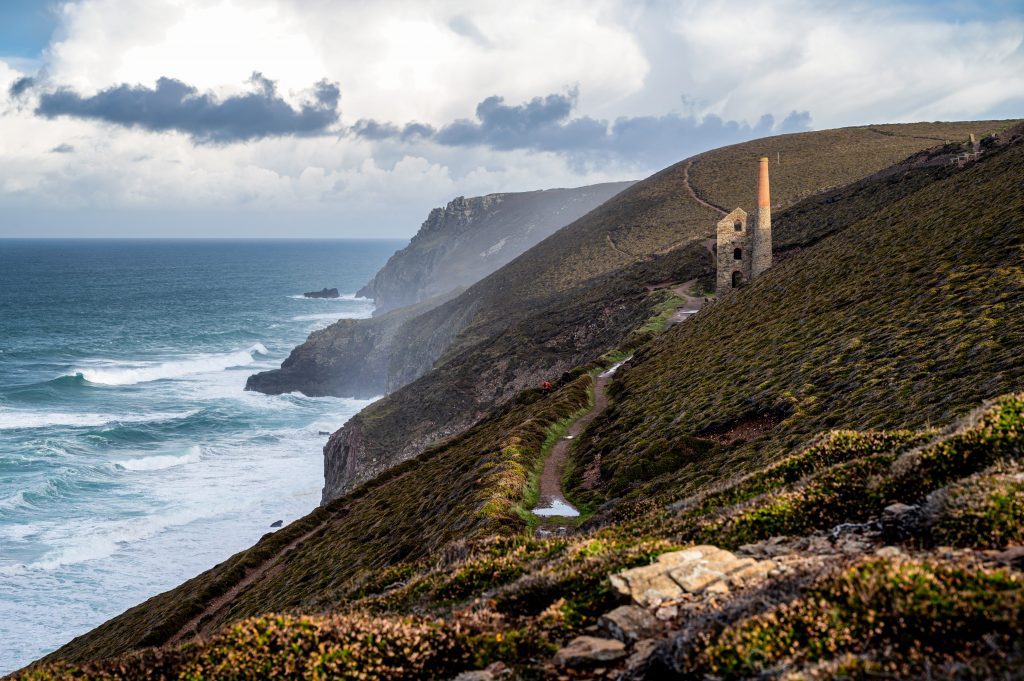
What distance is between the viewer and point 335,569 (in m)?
24.2

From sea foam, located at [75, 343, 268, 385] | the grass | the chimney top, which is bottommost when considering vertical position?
sea foam, located at [75, 343, 268, 385]

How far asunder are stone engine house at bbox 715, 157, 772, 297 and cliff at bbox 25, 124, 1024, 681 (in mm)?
9344

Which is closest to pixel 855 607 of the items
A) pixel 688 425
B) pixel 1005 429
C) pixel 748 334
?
pixel 1005 429

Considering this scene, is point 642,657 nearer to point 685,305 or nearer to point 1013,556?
point 1013,556

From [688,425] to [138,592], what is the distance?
31198mm

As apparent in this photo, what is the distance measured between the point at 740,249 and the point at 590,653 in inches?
1869

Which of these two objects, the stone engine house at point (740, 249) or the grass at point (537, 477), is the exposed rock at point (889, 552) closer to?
the grass at point (537, 477)

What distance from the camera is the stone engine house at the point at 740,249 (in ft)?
159

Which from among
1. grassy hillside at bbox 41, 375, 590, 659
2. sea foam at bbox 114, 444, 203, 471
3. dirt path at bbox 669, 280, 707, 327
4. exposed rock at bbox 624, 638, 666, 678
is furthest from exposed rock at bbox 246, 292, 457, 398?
exposed rock at bbox 624, 638, 666, 678

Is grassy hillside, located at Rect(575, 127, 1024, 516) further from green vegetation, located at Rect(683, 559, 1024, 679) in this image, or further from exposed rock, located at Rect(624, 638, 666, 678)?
exposed rock, located at Rect(624, 638, 666, 678)

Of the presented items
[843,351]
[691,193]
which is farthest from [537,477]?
[691,193]

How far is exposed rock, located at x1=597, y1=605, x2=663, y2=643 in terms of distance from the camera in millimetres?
7426

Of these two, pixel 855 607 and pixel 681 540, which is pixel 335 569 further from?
pixel 855 607

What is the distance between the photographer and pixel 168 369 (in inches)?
3804
